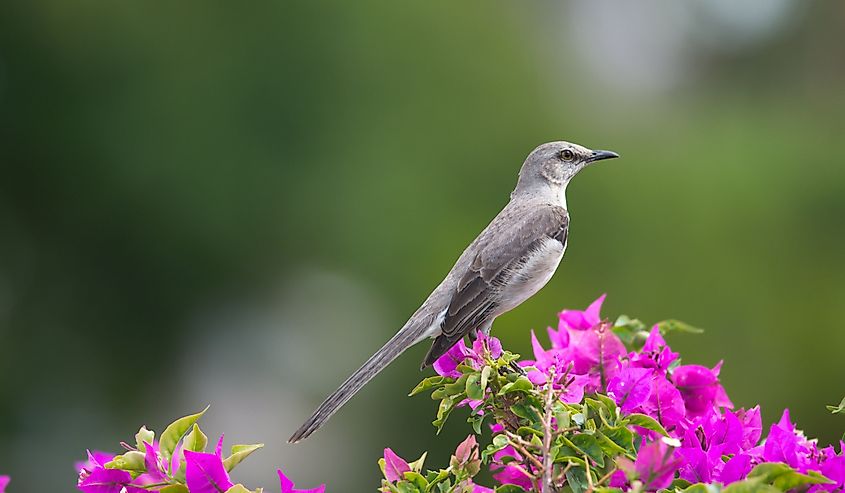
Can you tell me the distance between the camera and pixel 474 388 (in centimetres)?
219

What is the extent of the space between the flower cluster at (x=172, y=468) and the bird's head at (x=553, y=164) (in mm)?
3067

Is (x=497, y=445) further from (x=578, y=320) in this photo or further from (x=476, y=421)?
(x=578, y=320)

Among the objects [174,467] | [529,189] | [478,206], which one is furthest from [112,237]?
[174,467]

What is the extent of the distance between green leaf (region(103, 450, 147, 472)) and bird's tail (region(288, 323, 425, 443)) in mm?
832

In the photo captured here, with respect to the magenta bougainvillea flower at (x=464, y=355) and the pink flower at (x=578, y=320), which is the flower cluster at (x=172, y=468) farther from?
the pink flower at (x=578, y=320)

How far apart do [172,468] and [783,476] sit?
52.4 inches

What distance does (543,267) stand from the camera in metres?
4.28

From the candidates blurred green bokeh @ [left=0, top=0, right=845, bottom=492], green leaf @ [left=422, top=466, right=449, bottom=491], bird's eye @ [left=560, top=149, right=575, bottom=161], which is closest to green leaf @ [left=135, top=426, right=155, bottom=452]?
green leaf @ [left=422, top=466, right=449, bottom=491]

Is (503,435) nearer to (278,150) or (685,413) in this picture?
(685,413)

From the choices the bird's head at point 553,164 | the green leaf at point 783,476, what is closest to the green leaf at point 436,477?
the green leaf at point 783,476

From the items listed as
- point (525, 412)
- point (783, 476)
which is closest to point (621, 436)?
point (525, 412)

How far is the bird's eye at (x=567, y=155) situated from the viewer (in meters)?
5.00

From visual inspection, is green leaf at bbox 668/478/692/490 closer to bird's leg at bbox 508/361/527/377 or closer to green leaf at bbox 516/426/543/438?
green leaf at bbox 516/426/543/438

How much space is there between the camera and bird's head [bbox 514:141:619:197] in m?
4.97
